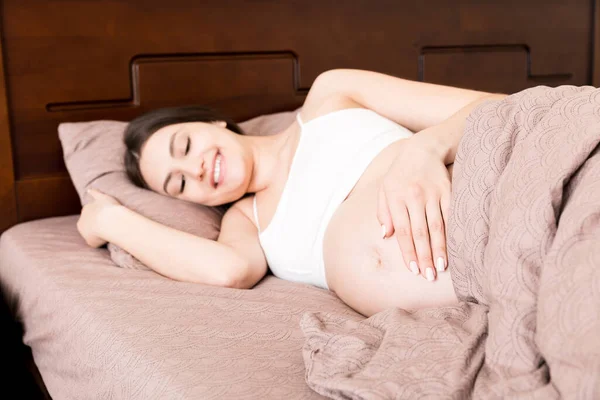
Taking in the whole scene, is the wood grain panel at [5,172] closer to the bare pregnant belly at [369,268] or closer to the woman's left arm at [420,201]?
the bare pregnant belly at [369,268]

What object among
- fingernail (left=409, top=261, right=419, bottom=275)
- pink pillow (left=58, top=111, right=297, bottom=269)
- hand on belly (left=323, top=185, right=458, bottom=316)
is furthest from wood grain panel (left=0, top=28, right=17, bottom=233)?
fingernail (left=409, top=261, right=419, bottom=275)

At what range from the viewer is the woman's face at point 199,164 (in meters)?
1.56

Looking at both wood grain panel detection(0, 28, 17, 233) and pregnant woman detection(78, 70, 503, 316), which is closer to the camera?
pregnant woman detection(78, 70, 503, 316)

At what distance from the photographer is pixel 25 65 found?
5.91 feet

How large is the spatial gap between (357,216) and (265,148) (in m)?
0.50

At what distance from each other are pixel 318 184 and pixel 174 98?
0.74 metres

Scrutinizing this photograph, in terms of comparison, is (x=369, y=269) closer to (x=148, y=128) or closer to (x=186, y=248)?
(x=186, y=248)

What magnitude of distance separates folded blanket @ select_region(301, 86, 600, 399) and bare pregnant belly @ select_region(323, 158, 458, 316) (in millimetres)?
84

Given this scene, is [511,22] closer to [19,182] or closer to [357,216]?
→ [357,216]

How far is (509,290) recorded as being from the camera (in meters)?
0.83

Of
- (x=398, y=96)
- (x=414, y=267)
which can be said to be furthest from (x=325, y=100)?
(x=414, y=267)

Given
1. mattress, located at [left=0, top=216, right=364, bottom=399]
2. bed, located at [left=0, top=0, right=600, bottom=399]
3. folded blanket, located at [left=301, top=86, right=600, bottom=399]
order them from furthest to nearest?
bed, located at [left=0, top=0, right=600, bottom=399], mattress, located at [left=0, top=216, right=364, bottom=399], folded blanket, located at [left=301, top=86, right=600, bottom=399]

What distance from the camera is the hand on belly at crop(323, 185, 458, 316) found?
3.68 feet

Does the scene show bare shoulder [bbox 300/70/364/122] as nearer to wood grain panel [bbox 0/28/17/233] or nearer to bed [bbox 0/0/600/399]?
bed [bbox 0/0/600/399]
